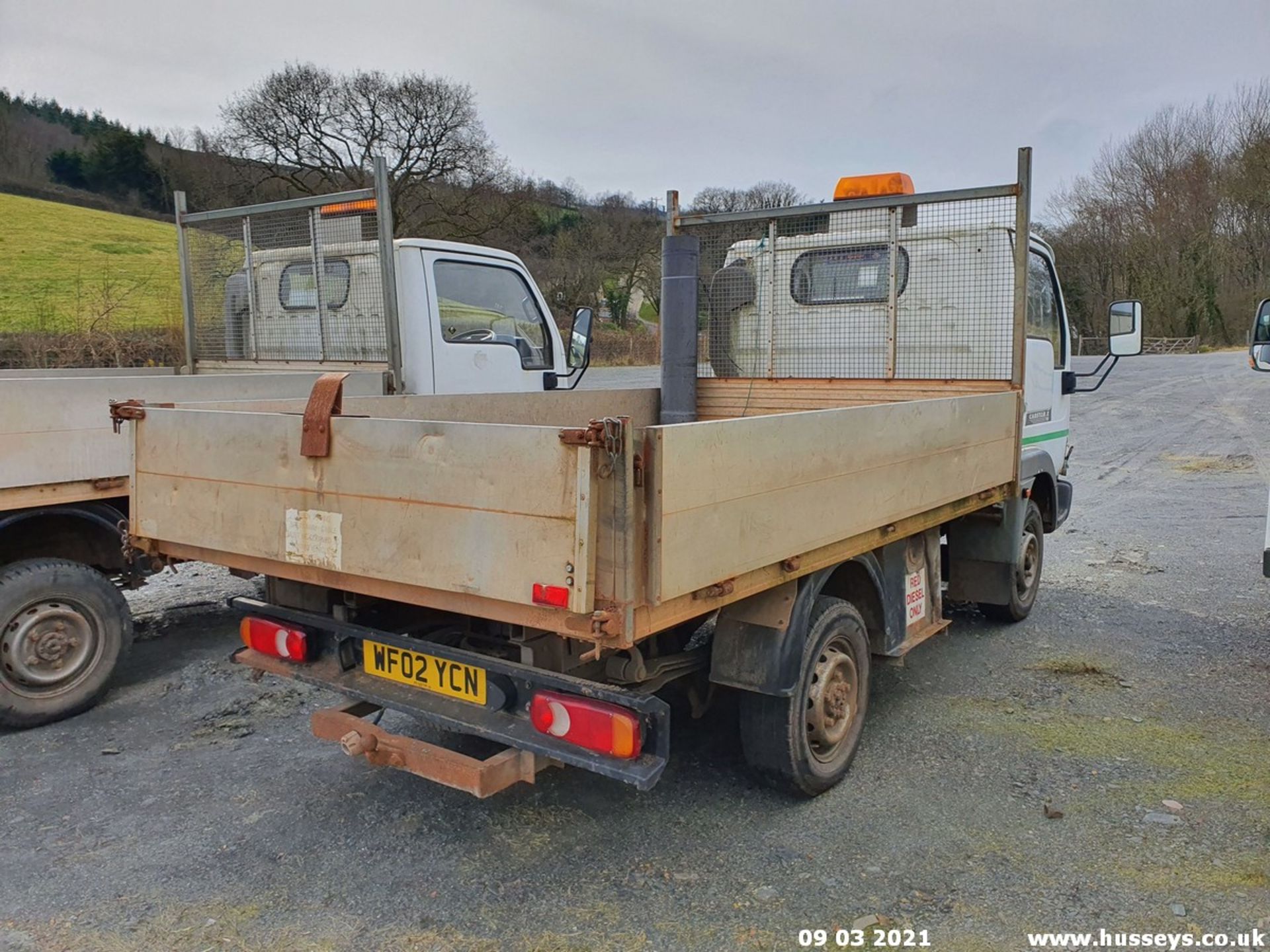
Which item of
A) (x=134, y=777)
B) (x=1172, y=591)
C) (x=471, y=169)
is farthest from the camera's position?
(x=471, y=169)

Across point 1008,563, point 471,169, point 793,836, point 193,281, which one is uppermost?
point 471,169

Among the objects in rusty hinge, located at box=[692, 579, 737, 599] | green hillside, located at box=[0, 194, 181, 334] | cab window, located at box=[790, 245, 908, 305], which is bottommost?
rusty hinge, located at box=[692, 579, 737, 599]

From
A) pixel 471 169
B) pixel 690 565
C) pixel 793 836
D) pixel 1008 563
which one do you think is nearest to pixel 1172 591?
pixel 1008 563

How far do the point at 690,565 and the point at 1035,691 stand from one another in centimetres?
285

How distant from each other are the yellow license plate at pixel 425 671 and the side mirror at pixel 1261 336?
4159 mm

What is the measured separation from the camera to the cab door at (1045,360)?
5.29 m

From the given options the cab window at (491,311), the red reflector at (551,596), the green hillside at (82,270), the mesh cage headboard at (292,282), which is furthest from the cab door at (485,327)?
the green hillside at (82,270)

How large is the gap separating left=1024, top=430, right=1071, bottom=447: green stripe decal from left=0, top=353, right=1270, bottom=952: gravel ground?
3.83 ft

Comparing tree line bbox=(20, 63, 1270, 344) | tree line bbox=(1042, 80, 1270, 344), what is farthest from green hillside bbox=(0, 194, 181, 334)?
tree line bbox=(1042, 80, 1270, 344)

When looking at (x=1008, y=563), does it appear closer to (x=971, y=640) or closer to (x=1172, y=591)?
(x=971, y=640)

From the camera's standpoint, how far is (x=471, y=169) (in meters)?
28.9

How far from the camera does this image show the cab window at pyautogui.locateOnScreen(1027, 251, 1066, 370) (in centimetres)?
530

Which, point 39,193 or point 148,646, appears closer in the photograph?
point 148,646

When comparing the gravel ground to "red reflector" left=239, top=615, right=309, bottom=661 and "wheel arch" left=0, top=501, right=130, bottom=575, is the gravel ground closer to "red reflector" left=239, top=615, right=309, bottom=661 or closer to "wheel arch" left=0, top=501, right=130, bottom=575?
"red reflector" left=239, top=615, right=309, bottom=661
